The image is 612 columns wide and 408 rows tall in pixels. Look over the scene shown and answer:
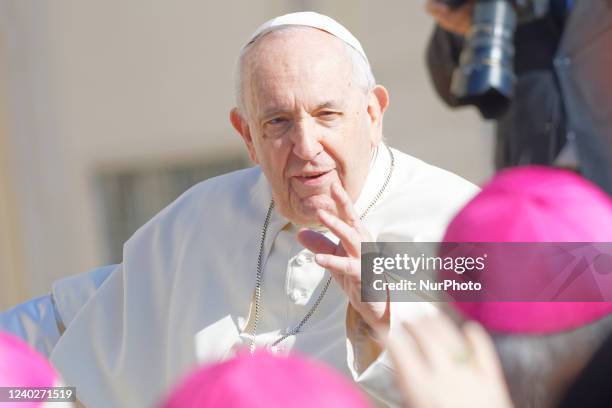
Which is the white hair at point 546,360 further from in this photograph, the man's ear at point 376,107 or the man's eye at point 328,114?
the man's ear at point 376,107

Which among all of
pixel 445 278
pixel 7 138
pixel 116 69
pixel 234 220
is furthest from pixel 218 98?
pixel 445 278

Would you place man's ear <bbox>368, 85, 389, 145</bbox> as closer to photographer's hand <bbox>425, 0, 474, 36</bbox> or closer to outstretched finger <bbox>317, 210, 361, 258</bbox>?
photographer's hand <bbox>425, 0, 474, 36</bbox>

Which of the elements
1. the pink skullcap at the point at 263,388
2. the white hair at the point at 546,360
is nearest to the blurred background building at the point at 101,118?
the white hair at the point at 546,360

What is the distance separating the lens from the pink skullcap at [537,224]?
1.81 metres

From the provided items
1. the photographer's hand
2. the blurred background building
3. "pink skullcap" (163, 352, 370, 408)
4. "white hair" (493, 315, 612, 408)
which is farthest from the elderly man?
the blurred background building

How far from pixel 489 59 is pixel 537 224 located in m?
2.03

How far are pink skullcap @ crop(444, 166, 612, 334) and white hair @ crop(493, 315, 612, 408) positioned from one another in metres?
0.02

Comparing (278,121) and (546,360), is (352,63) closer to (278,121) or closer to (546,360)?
(278,121)

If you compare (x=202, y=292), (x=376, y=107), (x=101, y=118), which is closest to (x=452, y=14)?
(x=376, y=107)

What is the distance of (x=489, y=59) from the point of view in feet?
12.5

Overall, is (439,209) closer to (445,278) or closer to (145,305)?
(145,305)

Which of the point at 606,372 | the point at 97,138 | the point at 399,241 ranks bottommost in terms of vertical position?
the point at 97,138

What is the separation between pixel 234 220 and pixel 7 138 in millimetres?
5944

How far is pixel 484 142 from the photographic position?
25.5 ft
